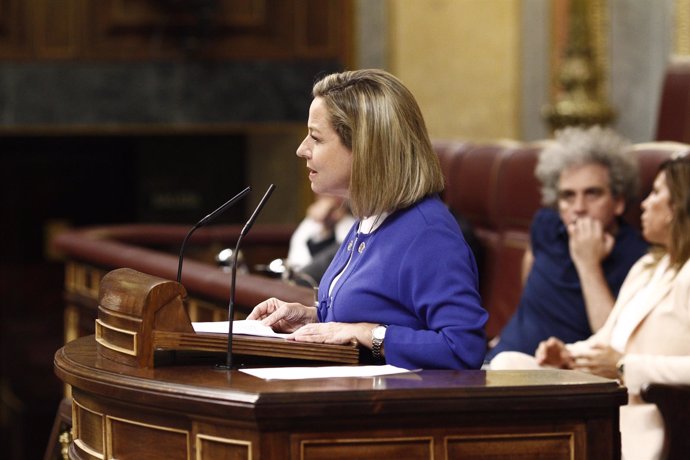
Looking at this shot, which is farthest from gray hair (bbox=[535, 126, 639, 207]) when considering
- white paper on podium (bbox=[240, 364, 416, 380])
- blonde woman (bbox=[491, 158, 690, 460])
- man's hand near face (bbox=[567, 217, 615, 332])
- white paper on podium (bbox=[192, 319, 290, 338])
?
white paper on podium (bbox=[240, 364, 416, 380])

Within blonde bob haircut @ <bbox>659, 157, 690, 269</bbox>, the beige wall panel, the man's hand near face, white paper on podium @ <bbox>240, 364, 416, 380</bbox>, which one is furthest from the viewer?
the beige wall panel

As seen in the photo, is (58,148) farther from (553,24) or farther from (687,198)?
(687,198)

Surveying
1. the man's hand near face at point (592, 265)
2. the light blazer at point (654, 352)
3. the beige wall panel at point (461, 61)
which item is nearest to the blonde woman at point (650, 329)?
the light blazer at point (654, 352)

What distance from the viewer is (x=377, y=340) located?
2.36 meters

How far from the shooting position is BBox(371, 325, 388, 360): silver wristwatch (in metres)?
2.35

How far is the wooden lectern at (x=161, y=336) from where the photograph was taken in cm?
226

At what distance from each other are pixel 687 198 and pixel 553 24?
4988 mm

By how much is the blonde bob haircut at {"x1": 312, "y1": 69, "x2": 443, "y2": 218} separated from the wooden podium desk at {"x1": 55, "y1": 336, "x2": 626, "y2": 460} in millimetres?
380

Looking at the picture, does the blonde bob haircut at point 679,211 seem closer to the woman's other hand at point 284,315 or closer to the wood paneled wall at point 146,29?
the woman's other hand at point 284,315

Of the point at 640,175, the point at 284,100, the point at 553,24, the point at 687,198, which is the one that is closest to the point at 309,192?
the point at 284,100

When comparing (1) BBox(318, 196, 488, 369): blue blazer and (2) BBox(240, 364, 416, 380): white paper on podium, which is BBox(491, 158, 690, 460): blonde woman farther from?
(2) BBox(240, 364, 416, 380): white paper on podium

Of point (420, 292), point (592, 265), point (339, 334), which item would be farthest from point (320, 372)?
point (592, 265)

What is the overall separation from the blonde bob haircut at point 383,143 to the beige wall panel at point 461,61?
19.9 ft

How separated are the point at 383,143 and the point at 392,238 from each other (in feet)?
0.59
